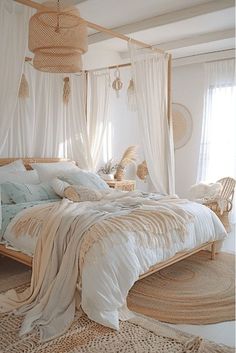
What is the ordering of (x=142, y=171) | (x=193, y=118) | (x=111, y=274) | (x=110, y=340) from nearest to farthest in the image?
(x=110, y=340) → (x=111, y=274) → (x=142, y=171) → (x=193, y=118)

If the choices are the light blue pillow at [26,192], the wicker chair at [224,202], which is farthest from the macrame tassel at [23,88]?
the wicker chair at [224,202]

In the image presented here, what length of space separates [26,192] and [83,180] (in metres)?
0.75

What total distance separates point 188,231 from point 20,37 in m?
2.42

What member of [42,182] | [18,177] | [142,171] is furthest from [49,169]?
[142,171]

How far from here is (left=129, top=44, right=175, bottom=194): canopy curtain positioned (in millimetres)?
4688

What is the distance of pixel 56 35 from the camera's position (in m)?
3.21

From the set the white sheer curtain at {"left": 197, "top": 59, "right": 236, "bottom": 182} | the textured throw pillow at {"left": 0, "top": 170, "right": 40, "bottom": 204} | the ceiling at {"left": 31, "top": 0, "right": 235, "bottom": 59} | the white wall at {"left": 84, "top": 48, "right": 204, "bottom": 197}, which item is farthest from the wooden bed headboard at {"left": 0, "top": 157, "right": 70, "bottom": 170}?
the white sheer curtain at {"left": 197, "top": 59, "right": 236, "bottom": 182}

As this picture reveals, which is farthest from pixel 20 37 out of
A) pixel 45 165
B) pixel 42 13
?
pixel 45 165

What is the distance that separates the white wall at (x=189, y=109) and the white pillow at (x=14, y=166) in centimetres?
323

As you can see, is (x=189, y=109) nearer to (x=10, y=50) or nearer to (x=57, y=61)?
(x=57, y=61)

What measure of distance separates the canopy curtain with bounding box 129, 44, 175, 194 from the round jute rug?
1.37 m

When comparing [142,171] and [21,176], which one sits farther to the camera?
[142,171]

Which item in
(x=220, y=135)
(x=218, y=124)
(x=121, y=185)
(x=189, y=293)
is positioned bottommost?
(x=189, y=293)

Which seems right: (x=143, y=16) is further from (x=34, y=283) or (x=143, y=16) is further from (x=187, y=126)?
(x=34, y=283)
